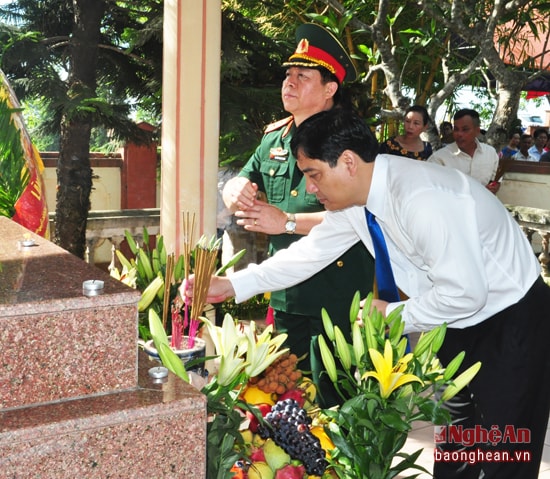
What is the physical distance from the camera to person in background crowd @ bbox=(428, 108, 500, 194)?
17.1 feet

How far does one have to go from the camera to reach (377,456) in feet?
5.50

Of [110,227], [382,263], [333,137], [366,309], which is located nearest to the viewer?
[366,309]

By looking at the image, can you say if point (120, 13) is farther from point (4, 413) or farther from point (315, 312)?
point (4, 413)

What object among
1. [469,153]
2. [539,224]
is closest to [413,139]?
[469,153]

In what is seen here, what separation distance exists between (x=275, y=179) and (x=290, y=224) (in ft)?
0.94

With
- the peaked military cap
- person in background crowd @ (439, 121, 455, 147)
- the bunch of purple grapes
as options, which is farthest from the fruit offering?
person in background crowd @ (439, 121, 455, 147)

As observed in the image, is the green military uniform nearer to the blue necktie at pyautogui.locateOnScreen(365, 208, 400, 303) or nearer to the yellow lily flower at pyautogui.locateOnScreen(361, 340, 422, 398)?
the blue necktie at pyautogui.locateOnScreen(365, 208, 400, 303)

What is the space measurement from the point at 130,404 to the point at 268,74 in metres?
4.72

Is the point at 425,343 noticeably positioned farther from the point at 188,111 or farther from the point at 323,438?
the point at 188,111

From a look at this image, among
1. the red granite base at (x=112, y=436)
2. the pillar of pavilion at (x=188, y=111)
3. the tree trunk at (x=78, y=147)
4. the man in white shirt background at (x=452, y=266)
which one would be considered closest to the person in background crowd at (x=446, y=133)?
the tree trunk at (x=78, y=147)

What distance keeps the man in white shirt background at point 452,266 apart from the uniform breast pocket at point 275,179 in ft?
2.04

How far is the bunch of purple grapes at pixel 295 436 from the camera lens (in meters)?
1.72

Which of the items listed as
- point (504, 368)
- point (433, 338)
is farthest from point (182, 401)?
point (504, 368)

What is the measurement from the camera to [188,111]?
307 centimetres
